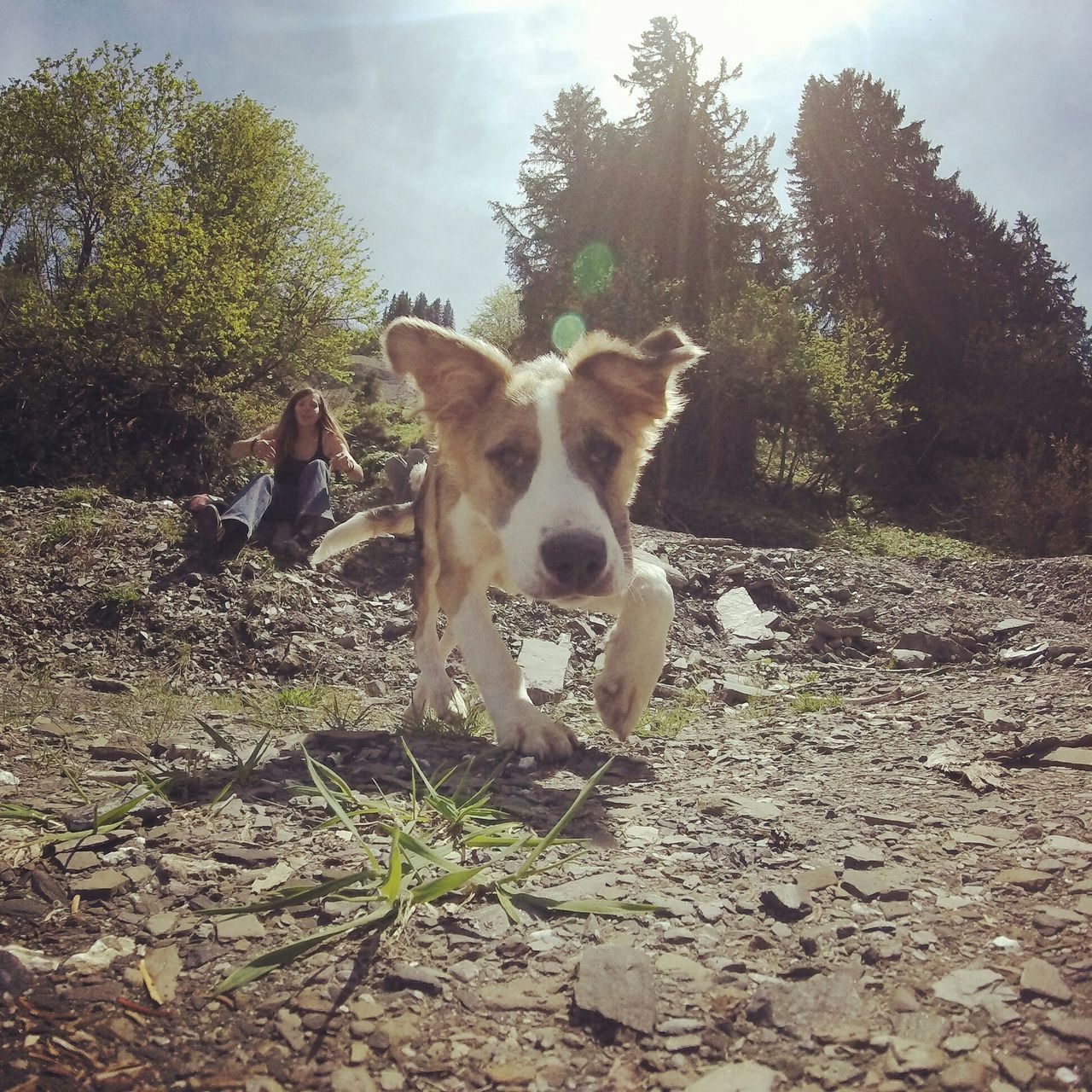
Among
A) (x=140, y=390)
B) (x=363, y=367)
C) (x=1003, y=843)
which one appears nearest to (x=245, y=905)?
(x=1003, y=843)

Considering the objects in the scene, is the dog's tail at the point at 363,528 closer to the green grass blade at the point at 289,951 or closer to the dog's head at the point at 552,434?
the dog's head at the point at 552,434

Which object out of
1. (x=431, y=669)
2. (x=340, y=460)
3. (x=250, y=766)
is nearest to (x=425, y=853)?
(x=250, y=766)

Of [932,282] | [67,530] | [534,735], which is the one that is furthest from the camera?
[932,282]

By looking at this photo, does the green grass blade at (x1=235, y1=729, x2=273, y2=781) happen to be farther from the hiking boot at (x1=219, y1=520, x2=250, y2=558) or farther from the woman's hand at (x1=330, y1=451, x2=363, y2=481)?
the woman's hand at (x1=330, y1=451, x2=363, y2=481)

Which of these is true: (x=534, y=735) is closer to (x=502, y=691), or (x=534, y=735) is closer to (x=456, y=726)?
(x=502, y=691)

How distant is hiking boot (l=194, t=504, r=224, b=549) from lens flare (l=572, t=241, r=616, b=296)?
14221 millimetres

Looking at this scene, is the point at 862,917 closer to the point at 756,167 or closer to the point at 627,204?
the point at 627,204

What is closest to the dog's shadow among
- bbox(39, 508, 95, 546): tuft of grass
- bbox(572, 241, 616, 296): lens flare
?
bbox(39, 508, 95, 546): tuft of grass

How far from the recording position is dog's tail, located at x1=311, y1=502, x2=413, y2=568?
540cm

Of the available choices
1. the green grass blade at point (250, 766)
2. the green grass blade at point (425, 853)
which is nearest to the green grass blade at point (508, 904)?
the green grass blade at point (425, 853)

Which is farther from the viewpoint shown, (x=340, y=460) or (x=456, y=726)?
(x=340, y=460)

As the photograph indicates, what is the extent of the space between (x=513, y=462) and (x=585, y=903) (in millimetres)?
1977

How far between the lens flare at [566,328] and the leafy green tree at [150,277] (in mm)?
4699

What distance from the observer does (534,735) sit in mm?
3188
